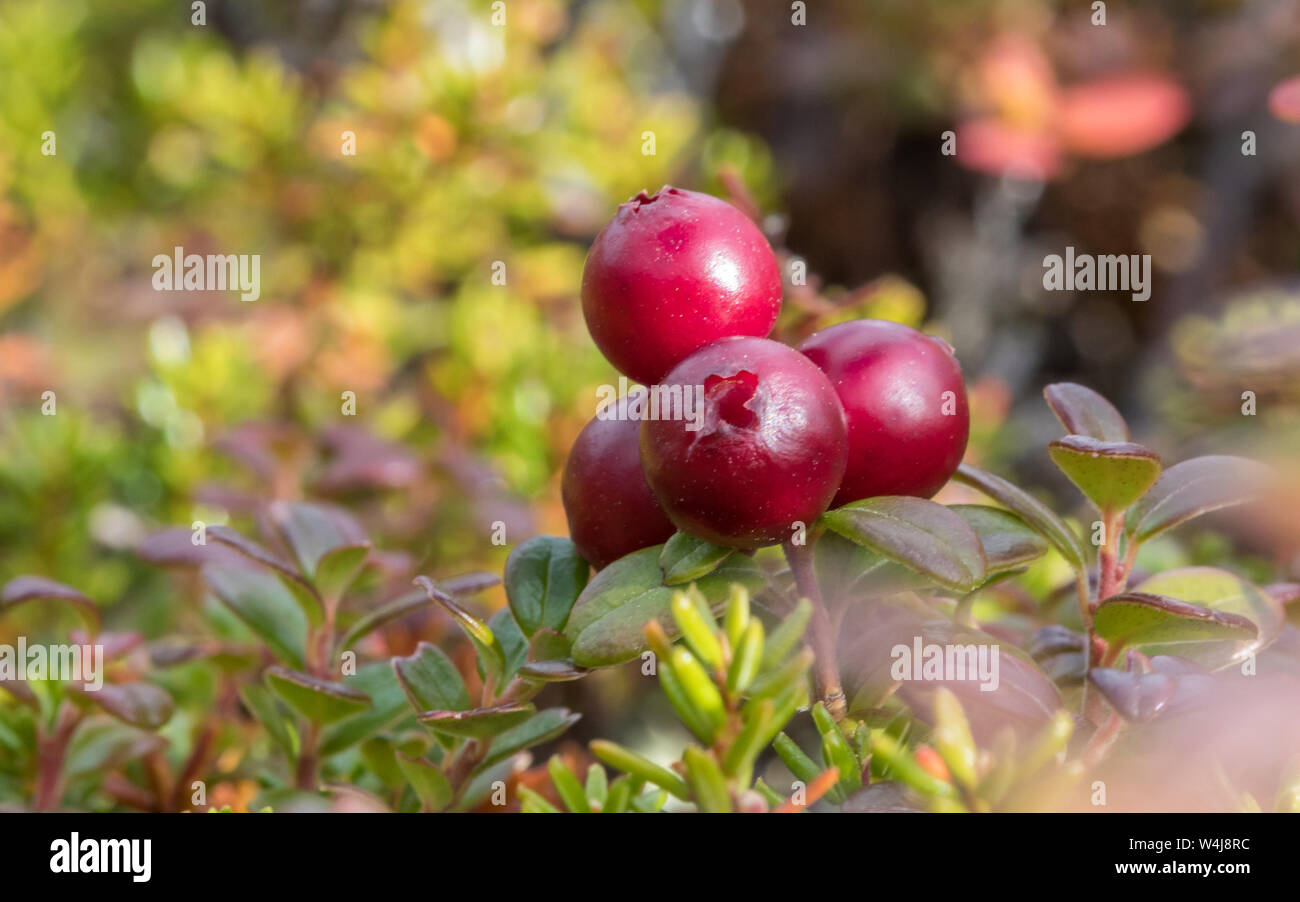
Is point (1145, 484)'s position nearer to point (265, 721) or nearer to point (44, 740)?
point (265, 721)

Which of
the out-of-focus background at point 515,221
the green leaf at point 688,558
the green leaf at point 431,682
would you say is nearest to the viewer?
the green leaf at point 688,558

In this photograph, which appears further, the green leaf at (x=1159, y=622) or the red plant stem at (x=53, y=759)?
the red plant stem at (x=53, y=759)

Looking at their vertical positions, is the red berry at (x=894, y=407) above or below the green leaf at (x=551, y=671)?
above

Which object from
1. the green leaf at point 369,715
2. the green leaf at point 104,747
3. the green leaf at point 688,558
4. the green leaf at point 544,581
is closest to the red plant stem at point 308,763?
the green leaf at point 369,715

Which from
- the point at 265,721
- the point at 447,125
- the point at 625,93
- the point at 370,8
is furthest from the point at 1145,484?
the point at 370,8

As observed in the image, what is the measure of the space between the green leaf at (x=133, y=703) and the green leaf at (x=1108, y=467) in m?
0.58

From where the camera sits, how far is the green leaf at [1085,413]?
646 millimetres

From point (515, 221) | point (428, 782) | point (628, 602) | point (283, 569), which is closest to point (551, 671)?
point (628, 602)

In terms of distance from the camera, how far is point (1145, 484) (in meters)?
0.58

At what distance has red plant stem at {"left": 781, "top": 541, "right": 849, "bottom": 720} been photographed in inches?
22.1

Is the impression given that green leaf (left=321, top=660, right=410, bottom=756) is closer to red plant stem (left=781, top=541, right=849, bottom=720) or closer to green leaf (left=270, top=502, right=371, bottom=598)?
green leaf (left=270, top=502, right=371, bottom=598)

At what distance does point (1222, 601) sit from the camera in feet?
2.10

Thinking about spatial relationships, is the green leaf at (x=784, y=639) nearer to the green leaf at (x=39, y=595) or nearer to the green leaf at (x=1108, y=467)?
the green leaf at (x=1108, y=467)

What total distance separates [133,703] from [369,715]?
0.50 feet
